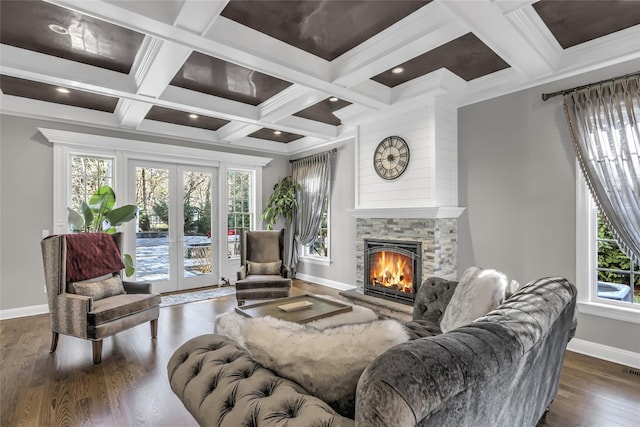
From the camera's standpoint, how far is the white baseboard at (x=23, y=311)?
4082mm

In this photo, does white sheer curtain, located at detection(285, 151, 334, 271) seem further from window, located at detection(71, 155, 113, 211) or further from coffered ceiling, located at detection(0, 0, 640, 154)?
window, located at detection(71, 155, 113, 211)

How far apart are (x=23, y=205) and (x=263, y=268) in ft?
10.6

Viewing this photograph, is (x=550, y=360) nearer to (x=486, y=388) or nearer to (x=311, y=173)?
(x=486, y=388)

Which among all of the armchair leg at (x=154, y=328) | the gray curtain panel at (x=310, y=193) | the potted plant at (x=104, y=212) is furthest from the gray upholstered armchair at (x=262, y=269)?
the potted plant at (x=104, y=212)

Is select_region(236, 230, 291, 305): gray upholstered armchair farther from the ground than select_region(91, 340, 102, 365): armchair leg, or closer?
farther from the ground

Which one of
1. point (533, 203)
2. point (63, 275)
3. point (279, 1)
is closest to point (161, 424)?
point (63, 275)

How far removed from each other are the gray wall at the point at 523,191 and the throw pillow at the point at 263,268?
2572 millimetres

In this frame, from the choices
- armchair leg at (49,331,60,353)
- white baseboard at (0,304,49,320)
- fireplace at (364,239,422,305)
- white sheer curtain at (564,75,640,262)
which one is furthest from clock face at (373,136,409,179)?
white baseboard at (0,304,49,320)

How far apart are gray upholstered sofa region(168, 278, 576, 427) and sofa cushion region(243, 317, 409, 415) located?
0.05 meters

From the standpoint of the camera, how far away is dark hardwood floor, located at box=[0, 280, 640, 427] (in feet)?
6.88

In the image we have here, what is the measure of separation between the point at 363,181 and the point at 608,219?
2690mm

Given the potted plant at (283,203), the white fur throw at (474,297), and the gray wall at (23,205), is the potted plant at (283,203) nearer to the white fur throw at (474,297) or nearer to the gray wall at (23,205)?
the gray wall at (23,205)

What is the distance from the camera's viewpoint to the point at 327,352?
107 cm

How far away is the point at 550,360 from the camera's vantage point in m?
1.65
